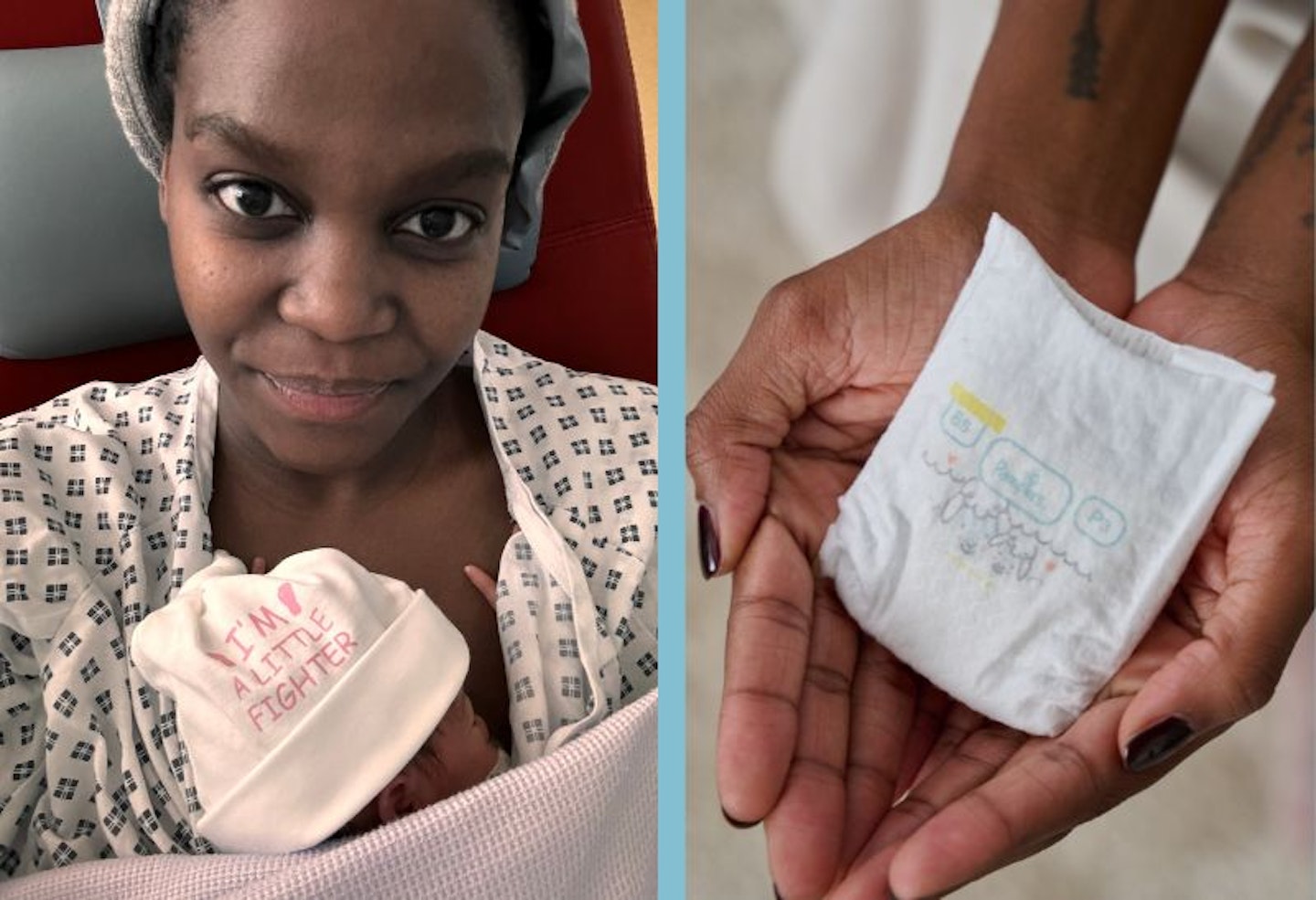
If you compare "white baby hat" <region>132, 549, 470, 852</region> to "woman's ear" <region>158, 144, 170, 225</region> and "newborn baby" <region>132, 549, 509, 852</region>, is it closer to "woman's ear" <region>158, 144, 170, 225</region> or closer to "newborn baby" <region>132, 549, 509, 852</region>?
"newborn baby" <region>132, 549, 509, 852</region>

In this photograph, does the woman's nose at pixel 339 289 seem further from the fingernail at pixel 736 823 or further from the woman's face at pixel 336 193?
the fingernail at pixel 736 823

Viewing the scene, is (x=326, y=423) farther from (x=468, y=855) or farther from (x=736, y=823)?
(x=736, y=823)

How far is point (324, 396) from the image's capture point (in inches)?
20.6

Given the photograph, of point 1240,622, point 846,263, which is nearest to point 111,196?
point 846,263

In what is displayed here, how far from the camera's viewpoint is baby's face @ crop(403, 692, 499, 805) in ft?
1.73

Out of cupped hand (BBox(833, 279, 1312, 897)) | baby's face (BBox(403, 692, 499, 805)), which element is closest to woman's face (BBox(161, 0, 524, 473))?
baby's face (BBox(403, 692, 499, 805))

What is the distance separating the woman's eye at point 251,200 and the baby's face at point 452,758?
22cm

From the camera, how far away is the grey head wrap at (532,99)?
47 cm

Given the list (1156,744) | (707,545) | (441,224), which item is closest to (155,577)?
(441,224)

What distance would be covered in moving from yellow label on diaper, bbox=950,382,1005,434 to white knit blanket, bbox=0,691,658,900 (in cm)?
24

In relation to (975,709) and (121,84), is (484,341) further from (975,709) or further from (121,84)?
(975,709)

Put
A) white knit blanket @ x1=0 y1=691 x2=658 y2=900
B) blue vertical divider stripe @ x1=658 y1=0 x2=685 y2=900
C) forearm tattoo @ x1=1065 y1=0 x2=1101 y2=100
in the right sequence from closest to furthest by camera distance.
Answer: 1. blue vertical divider stripe @ x1=658 y1=0 x2=685 y2=900
2. forearm tattoo @ x1=1065 y1=0 x2=1101 y2=100
3. white knit blanket @ x1=0 y1=691 x2=658 y2=900

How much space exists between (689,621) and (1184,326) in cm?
15

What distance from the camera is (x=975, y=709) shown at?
365 millimetres
